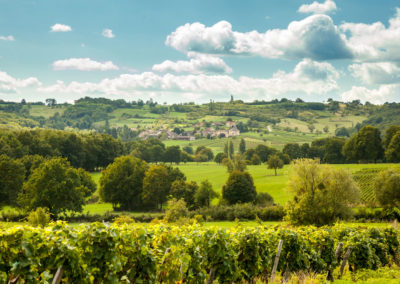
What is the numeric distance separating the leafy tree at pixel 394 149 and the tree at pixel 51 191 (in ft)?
270

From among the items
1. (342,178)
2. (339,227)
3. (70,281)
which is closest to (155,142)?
(342,178)

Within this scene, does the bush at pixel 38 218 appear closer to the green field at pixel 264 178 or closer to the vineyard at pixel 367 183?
the green field at pixel 264 178

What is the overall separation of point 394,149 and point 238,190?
163ft

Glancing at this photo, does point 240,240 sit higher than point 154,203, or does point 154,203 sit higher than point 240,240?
point 240,240

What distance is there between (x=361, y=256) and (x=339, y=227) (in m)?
2.46

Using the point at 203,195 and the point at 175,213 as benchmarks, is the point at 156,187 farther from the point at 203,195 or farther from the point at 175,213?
the point at 175,213

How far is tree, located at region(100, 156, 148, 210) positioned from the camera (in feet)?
222

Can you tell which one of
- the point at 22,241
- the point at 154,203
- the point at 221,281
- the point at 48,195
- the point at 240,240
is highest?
the point at 22,241

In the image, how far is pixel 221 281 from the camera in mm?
11281

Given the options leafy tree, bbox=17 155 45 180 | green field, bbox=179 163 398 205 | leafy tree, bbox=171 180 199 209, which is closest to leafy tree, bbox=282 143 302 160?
green field, bbox=179 163 398 205

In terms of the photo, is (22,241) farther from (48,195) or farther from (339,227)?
(48,195)

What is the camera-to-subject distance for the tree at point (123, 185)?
6781cm

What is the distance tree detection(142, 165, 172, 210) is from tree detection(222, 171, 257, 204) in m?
13.2

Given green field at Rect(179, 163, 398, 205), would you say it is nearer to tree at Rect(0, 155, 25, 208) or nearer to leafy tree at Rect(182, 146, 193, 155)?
tree at Rect(0, 155, 25, 208)
